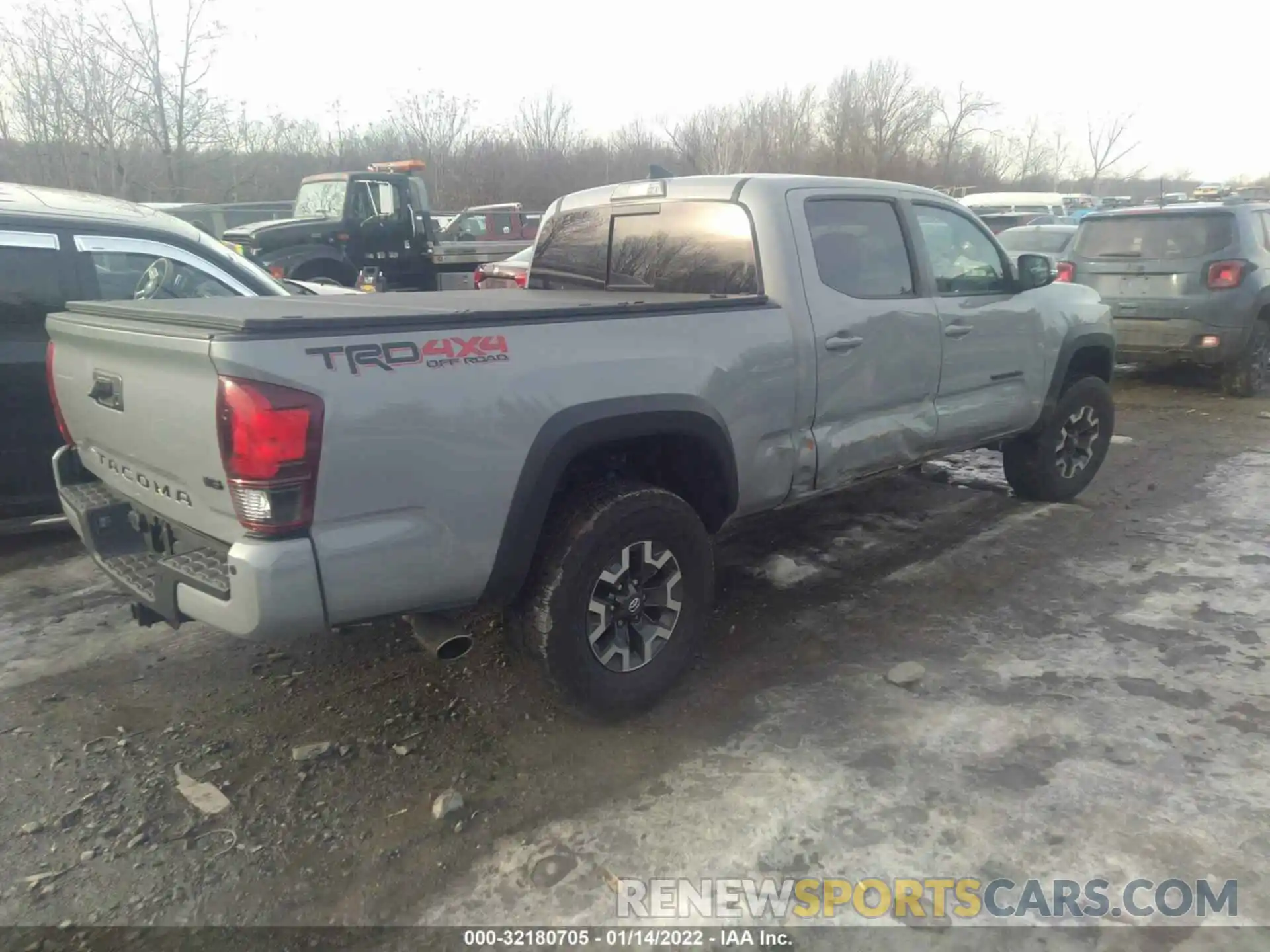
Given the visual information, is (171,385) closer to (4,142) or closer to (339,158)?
(4,142)

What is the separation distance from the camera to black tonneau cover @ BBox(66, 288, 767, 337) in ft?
8.18

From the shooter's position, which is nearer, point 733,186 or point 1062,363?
point 733,186

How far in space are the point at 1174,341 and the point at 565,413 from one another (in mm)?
8095

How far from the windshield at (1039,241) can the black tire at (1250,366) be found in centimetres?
392

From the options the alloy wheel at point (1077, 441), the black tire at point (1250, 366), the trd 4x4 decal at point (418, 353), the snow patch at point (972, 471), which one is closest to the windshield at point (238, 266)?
the trd 4x4 decal at point (418, 353)

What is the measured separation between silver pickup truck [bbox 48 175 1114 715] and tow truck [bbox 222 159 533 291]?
374 inches

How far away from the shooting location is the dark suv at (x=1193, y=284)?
8594 millimetres

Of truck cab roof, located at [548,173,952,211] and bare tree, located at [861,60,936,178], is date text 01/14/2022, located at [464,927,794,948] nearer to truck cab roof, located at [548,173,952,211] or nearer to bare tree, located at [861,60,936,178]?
truck cab roof, located at [548,173,952,211]

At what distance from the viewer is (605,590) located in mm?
3225

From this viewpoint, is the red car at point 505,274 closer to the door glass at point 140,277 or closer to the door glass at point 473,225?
the door glass at point 140,277

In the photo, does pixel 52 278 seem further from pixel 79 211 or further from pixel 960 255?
pixel 960 255

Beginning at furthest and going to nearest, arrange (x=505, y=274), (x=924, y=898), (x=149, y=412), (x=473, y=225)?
(x=473, y=225) < (x=505, y=274) < (x=149, y=412) < (x=924, y=898)

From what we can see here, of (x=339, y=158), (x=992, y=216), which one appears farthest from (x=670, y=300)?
(x=339, y=158)

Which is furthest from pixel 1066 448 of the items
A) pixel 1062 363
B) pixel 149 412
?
pixel 149 412
